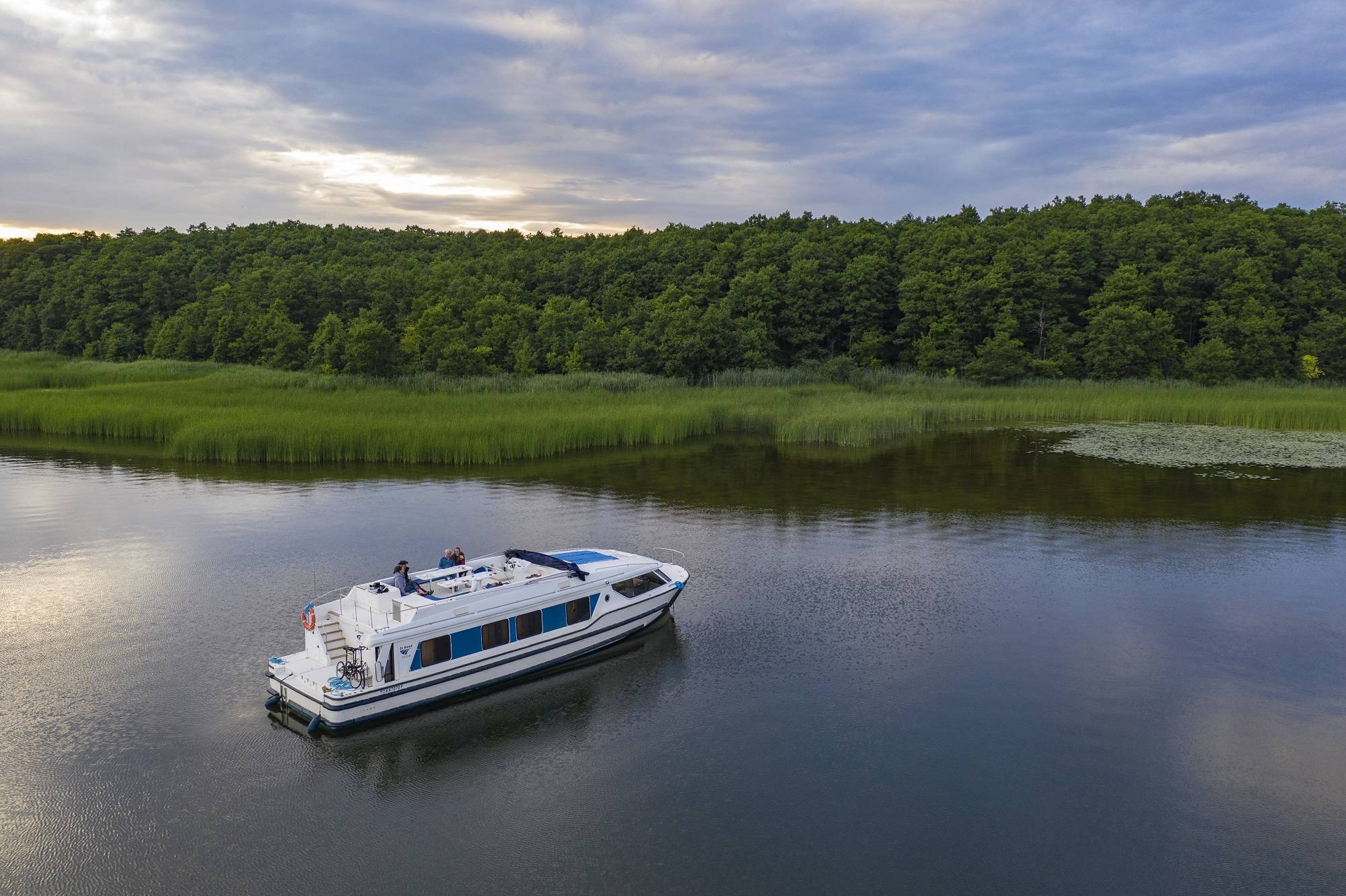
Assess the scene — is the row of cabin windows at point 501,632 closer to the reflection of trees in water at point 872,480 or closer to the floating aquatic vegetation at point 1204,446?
the reflection of trees in water at point 872,480

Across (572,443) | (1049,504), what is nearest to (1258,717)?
(1049,504)

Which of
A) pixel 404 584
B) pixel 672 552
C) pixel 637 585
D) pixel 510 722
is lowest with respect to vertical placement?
pixel 510 722

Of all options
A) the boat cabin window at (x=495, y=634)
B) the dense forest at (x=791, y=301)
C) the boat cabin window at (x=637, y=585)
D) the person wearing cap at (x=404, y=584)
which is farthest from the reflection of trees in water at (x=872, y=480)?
the dense forest at (x=791, y=301)

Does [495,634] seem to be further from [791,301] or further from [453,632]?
[791,301]

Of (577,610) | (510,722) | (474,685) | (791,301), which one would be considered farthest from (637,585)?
(791,301)

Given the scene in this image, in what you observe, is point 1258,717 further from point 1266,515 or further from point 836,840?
point 1266,515

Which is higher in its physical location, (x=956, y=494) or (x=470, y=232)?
(x=470, y=232)
